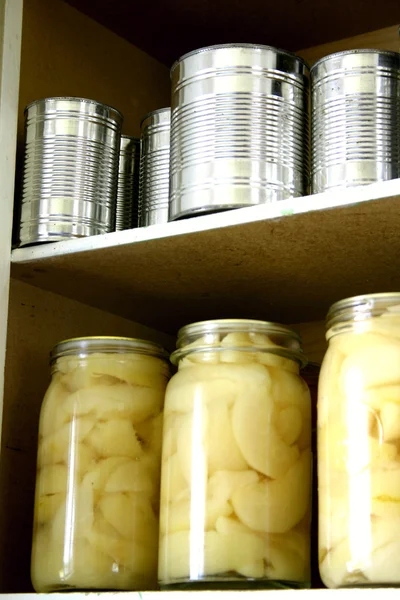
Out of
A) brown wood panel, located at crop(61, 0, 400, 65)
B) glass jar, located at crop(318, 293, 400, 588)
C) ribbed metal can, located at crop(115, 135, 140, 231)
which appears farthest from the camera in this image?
brown wood panel, located at crop(61, 0, 400, 65)

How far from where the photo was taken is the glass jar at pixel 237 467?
1.01 m

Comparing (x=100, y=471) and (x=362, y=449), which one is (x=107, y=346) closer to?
(x=100, y=471)

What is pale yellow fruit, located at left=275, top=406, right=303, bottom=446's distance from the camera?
1054mm

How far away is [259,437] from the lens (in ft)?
3.40

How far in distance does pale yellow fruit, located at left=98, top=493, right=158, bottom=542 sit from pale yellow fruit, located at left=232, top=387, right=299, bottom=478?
7.1 inches

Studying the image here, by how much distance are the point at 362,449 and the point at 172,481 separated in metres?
0.23

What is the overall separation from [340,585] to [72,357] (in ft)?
1.45

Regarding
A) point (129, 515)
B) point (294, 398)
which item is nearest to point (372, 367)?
point (294, 398)

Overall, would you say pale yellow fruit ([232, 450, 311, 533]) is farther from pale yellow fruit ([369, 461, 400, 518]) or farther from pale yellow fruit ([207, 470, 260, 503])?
pale yellow fruit ([369, 461, 400, 518])

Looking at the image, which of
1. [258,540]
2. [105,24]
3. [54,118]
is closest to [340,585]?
[258,540]

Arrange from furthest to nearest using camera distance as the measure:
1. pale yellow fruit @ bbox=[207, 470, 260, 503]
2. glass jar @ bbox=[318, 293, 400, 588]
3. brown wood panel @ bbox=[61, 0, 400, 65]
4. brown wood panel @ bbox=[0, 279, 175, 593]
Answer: brown wood panel @ bbox=[61, 0, 400, 65] < brown wood panel @ bbox=[0, 279, 175, 593] < pale yellow fruit @ bbox=[207, 470, 260, 503] < glass jar @ bbox=[318, 293, 400, 588]

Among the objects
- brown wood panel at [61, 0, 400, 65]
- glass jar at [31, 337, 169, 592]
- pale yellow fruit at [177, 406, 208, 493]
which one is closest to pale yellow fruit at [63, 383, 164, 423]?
glass jar at [31, 337, 169, 592]

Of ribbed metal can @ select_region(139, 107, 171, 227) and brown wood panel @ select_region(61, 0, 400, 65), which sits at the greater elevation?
brown wood panel @ select_region(61, 0, 400, 65)

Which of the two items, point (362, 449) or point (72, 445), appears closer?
point (362, 449)
